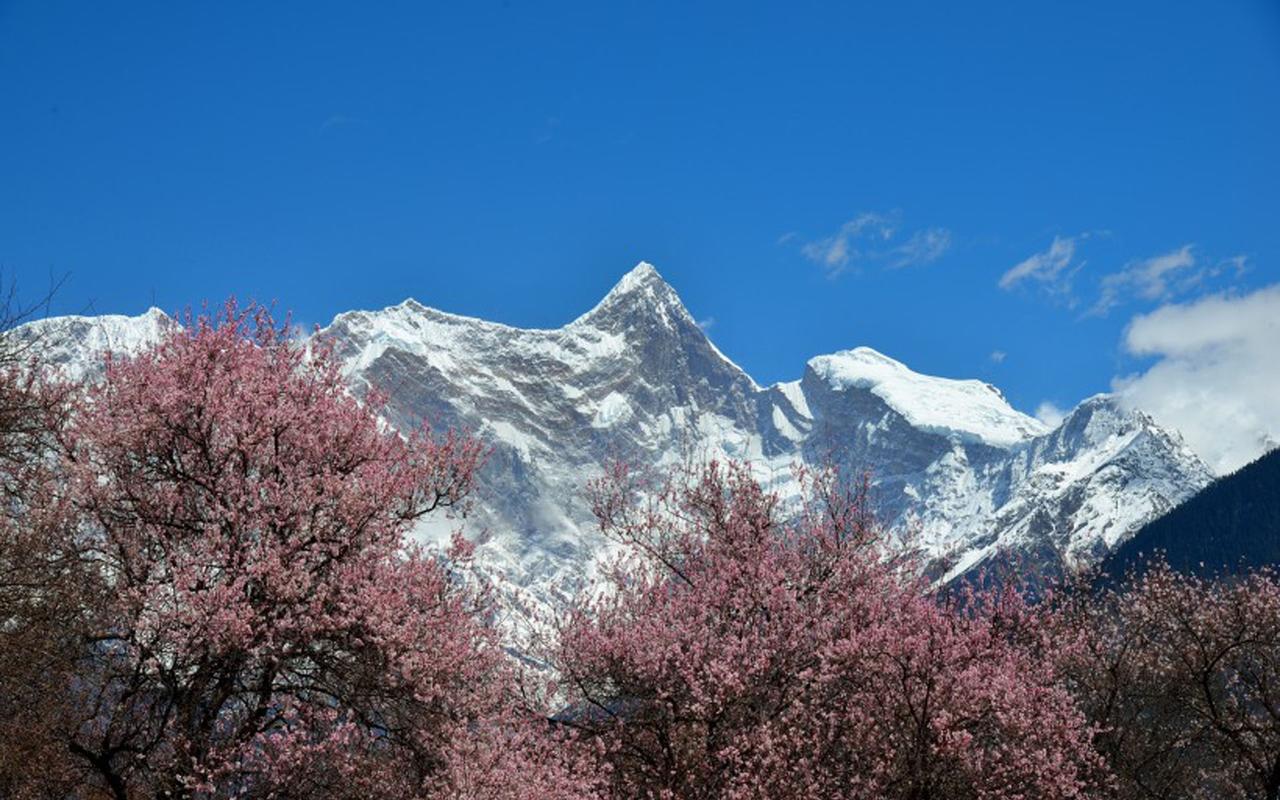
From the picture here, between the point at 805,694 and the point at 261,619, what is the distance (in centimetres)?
989

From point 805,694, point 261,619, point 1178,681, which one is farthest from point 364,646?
point 1178,681

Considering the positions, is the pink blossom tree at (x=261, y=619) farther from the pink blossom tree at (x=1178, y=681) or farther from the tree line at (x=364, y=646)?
the pink blossom tree at (x=1178, y=681)

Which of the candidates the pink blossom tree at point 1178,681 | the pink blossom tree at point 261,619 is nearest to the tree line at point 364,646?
the pink blossom tree at point 261,619

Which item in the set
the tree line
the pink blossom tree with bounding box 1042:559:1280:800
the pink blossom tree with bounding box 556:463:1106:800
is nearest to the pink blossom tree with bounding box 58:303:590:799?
the tree line

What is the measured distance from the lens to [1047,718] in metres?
22.1

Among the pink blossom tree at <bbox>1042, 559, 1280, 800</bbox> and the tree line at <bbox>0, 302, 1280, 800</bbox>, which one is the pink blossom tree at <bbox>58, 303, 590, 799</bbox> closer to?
the tree line at <bbox>0, 302, 1280, 800</bbox>

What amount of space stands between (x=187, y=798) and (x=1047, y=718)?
1543 centimetres

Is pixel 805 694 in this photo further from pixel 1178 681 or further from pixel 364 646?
pixel 1178 681

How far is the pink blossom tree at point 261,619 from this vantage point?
18.4 meters

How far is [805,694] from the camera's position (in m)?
→ 21.7

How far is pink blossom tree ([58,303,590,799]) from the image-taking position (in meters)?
18.4

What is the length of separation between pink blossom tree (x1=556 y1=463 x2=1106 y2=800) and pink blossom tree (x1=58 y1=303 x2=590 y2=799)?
1.91 metres

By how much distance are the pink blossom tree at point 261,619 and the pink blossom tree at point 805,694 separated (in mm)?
1914

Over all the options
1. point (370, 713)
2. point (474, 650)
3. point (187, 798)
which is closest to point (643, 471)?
point (474, 650)
